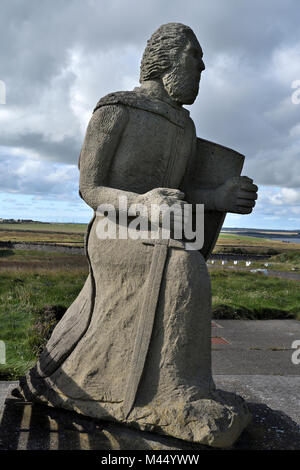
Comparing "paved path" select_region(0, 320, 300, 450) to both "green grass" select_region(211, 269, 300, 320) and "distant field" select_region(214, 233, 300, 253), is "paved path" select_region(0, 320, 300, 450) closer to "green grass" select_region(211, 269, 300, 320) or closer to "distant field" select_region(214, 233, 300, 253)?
"green grass" select_region(211, 269, 300, 320)

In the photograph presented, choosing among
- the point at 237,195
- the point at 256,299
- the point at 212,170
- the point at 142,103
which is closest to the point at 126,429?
the point at 237,195

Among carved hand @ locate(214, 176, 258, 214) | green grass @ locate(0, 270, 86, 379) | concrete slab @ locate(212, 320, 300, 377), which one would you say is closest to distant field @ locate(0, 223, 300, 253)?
green grass @ locate(0, 270, 86, 379)

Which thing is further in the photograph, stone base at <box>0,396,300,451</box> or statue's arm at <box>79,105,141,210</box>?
statue's arm at <box>79,105,141,210</box>

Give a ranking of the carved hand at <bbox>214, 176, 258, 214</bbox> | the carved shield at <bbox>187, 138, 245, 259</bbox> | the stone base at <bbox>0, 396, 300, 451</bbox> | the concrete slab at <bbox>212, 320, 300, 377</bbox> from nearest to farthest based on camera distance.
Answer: the stone base at <bbox>0, 396, 300, 451</bbox> → the carved hand at <bbox>214, 176, 258, 214</bbox> → the carved shield at <bbox>187, 138, 245, 259</bbox> → the concrete slab at <bbox>212, 320, 300, 377</bbox>

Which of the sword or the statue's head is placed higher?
the statue's head

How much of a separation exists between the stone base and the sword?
0.17m

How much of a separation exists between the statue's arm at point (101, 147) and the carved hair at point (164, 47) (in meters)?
0.42

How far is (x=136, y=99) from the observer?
2.94 meters

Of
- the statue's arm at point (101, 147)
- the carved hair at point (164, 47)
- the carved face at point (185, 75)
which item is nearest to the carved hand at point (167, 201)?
the statue's arm at point (101, 147)

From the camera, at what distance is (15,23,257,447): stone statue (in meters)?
2.59

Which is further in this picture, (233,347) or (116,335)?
(233,347)

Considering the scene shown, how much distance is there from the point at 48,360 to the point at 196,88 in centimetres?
222
